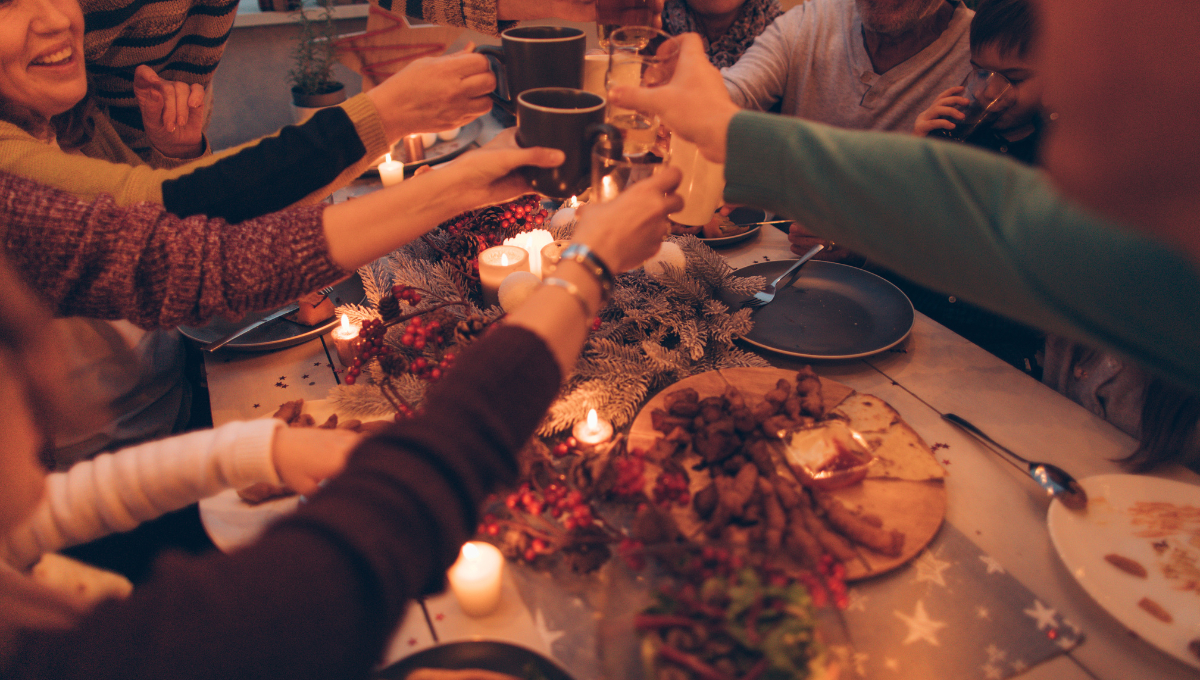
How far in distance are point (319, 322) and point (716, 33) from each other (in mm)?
2152

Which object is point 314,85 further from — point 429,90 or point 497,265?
point 497,265

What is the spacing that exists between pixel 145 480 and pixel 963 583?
1130mm

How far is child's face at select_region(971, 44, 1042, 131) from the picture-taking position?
1.41 m

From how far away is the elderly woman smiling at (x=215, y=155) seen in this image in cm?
97

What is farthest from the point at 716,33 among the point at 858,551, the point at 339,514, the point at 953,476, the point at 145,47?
the point at 339,514

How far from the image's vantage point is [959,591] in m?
0.73

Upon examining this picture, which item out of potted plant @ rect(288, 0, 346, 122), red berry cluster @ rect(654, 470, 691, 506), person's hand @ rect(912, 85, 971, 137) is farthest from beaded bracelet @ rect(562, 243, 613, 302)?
potted plant @ rect(288, 0, 346, 122)

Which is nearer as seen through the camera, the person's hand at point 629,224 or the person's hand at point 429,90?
the person's hand at point 629,224

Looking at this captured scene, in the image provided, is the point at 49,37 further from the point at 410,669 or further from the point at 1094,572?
the point at 1094,572

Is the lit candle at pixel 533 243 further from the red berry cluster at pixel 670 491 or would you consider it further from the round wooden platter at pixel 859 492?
the red berry cluster at pixel 670 491

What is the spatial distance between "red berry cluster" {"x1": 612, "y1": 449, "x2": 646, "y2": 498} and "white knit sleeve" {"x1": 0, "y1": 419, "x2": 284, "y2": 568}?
0.49 meters

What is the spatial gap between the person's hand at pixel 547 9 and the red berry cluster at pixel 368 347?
1.02m

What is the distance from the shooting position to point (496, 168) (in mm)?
968

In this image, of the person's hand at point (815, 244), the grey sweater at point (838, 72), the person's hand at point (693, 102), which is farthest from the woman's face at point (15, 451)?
the grey sweater at point (838, 72)
